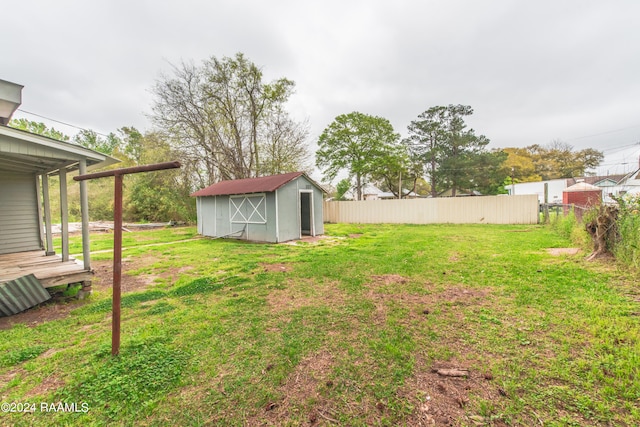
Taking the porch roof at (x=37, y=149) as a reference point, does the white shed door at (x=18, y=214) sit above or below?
below

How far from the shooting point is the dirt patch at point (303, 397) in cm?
157

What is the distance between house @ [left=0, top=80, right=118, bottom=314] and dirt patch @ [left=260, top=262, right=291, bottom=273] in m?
2.94

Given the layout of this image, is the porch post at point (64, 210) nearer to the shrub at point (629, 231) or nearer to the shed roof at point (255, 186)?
the shed roof at point (255, 186)

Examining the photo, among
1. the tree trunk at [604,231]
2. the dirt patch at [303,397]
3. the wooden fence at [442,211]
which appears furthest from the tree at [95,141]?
the tree trunk at [604,231]

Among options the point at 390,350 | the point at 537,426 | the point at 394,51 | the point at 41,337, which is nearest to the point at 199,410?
the point at 390,350

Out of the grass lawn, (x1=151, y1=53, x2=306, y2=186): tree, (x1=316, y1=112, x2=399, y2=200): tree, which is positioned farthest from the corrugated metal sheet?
(x1=316, y1=112, x2=399, y2=200): tree

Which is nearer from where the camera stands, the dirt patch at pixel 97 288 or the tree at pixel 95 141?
the dirt patch at pixel 97 288

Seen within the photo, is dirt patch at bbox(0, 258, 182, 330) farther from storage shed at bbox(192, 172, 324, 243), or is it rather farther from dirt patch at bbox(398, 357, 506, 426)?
dirt patch at bbox(398, 357, 506, 426)

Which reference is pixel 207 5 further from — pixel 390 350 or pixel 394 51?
pixel 390 350

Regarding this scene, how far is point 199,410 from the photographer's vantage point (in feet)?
5.33

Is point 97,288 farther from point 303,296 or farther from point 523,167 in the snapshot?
point 523,167

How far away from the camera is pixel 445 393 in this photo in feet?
5.68

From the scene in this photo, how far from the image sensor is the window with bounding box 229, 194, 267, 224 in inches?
374

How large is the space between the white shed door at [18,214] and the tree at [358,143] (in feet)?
67.2
